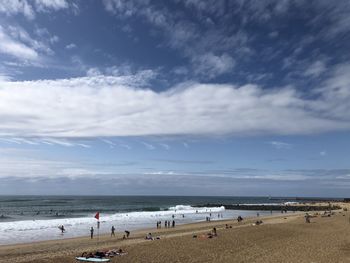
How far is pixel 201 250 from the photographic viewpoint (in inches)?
968

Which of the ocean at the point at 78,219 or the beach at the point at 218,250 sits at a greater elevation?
the ocean at the point at 78,219

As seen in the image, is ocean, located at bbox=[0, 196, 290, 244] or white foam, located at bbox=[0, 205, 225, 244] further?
ocean, located at bbox=[0, 196, 290, 244]

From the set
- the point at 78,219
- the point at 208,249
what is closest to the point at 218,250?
the point at 208,249

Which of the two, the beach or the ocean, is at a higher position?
the ocean

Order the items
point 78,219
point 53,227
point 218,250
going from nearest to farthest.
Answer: point 218,250 < point 53,227 < point 78,219

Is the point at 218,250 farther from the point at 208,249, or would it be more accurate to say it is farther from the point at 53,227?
the point at 53,227

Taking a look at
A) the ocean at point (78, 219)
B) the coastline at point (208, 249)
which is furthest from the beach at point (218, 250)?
the ocean at point (78, 219)

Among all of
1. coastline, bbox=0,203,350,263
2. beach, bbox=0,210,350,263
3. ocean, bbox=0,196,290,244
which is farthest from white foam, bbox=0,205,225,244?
coastline, bbox=0,203,350,263

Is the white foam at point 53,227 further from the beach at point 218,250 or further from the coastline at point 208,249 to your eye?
the coastline at point 208,249

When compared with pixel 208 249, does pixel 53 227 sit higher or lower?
higher

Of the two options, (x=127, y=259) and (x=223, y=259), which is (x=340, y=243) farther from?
(x=127, y=259)

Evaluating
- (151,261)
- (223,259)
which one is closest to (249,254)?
(223,259)

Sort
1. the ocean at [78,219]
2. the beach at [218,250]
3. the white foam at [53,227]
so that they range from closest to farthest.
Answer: the beach at [218,250]
the white foam at [53,227]
the ocean at [78,219]

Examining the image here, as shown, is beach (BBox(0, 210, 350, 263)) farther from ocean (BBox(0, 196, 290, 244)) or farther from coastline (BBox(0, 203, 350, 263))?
ocean (BBox(0, 196, 290, 244))
